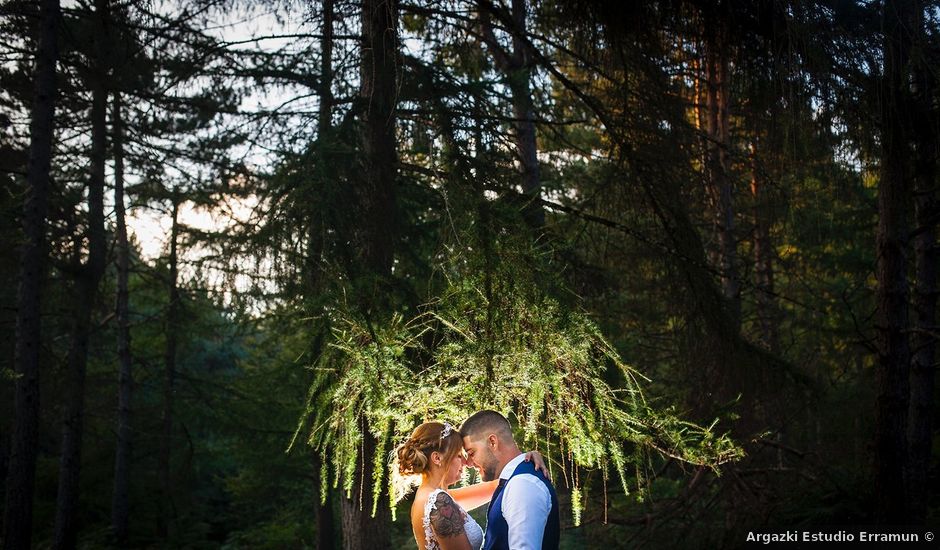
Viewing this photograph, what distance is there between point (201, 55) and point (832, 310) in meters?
13.3

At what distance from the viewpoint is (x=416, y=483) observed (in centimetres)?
430

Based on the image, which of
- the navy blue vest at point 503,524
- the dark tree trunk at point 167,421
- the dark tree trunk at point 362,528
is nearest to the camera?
the navy blue vest at point 503,524

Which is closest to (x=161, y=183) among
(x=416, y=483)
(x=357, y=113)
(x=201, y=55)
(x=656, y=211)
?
(x=201, y=55)

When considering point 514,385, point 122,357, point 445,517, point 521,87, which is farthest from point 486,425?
point 122,357

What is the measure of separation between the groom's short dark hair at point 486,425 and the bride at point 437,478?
15 centimetres

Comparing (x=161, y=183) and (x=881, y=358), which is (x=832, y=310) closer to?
(x=881, y=358)

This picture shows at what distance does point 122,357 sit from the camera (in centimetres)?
1602

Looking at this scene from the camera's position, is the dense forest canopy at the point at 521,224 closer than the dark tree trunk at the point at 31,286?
Yes

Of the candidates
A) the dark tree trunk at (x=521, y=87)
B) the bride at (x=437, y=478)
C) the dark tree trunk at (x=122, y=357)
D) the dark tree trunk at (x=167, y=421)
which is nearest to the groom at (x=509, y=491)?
the bride at (x=437, y=478)

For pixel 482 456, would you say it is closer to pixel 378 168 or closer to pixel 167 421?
pixel 378 168

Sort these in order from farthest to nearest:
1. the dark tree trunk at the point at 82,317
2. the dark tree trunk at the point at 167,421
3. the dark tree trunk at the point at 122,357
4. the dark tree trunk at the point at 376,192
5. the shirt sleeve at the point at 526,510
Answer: the dark tree trunk at the point at 167,421
the dark tree trunk at the point at 122,357
the dark tree trunk at the point at 82,317
the dark tree trunk at the point at 376,192
the shirt sleeve at the point at 526,510

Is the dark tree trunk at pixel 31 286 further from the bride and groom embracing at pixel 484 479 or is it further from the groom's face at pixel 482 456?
the groom's face at pixel 482 456

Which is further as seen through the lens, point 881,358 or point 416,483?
point 881,358

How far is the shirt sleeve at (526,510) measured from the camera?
353 centimetres
